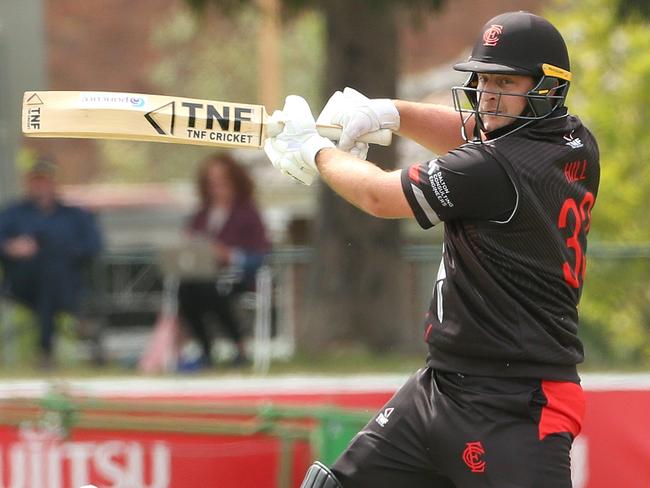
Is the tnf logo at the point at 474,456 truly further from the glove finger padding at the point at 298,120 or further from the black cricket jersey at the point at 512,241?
the glove finger padding at the point at 298,120

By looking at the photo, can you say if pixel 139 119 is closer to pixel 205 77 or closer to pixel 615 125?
pixel 615 125

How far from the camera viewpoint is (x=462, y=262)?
4.02 metres

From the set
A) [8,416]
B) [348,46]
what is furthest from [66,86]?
[8,416]

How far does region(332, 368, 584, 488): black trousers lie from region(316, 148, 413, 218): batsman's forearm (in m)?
0.53

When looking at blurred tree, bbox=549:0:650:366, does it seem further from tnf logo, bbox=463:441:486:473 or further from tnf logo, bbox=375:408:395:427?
tnf logo, bbox=463:441:486:473

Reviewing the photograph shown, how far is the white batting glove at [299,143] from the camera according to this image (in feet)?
13.6

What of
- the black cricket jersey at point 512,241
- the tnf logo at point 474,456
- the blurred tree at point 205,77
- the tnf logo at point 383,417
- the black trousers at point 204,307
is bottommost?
the tnf logo at point 474,456

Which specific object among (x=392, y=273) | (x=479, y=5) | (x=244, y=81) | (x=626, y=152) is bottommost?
(x=392, y=273)

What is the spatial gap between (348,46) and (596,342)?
7.99 feet

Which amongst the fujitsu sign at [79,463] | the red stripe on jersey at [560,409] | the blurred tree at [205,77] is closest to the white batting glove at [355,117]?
the red stripe on jersey at [560,409]

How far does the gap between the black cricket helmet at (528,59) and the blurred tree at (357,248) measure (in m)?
4.95

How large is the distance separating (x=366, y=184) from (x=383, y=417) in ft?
2.43

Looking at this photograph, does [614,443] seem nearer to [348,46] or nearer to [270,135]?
[270,135]

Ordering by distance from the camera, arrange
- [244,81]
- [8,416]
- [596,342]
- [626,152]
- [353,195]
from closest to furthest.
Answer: [353,195] < [8,416] < [596,342] < [626,152] < [244,81]
